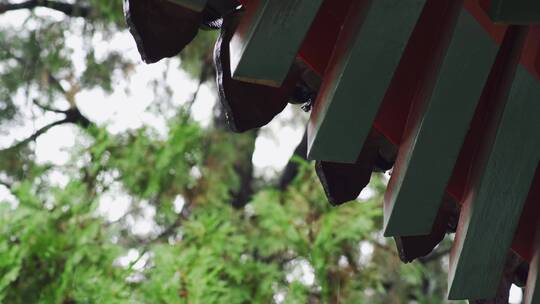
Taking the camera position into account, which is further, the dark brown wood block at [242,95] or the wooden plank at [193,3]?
the dark brown wood block at [242,95]

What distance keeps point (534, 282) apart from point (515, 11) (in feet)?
1.20

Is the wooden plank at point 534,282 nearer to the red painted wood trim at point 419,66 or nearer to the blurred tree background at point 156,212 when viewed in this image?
the red painted wood trim at point 419,66

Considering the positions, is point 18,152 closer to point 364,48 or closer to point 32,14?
point 32,14

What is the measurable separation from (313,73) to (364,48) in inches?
5.7

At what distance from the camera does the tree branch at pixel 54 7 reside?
18.5 feet

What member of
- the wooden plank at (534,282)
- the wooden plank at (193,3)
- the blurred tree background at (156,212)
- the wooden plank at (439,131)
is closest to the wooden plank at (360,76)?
the wooden plank at (439,131)

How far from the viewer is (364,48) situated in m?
0.81

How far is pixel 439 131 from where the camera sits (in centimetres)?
86

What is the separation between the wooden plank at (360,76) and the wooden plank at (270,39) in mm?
61

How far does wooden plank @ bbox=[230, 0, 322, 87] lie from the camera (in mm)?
759

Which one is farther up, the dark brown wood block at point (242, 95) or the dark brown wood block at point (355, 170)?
the dark brown wood block at point (242, 95)

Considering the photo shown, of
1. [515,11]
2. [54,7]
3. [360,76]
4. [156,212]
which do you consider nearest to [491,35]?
[515,11]

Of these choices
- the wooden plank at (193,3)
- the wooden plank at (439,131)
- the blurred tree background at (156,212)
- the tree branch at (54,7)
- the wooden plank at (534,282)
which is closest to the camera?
the wooden plank at (193,3)

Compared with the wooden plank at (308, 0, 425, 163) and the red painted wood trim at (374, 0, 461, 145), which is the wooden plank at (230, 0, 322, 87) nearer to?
the wooden plank at (308, 0, 425, 163)
